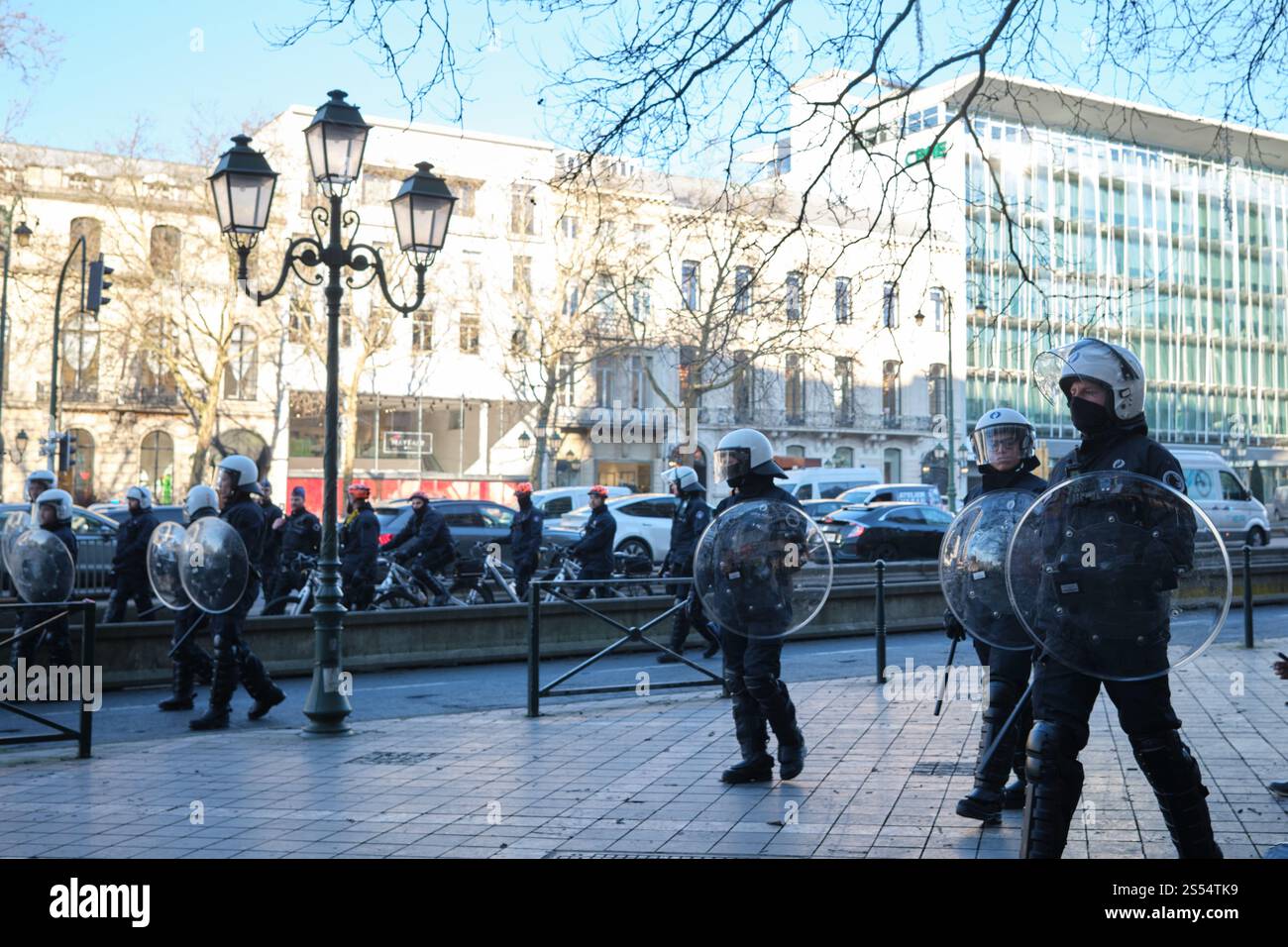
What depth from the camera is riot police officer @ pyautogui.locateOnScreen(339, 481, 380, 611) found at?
624 inches

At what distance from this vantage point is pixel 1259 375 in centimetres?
7250

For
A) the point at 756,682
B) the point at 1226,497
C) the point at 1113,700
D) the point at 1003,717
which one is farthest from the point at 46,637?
the point at 1226,497

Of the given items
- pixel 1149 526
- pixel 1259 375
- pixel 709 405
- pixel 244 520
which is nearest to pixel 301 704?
pixel 244 520

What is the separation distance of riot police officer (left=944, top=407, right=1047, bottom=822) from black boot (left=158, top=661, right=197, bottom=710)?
674 centimetres

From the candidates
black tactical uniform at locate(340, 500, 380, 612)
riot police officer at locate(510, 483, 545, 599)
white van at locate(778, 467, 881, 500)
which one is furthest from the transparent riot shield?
white van at locate(778, 467, 881, 500)

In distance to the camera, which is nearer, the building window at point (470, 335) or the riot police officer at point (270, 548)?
the riot police officer at point (270, 548)

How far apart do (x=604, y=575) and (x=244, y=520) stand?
759 centimetres

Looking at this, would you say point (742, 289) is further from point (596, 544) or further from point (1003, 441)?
point (596, 544)

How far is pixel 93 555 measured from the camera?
58.0 feet

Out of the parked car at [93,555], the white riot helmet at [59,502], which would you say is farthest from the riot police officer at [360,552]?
the white riot helmet at [59,502]

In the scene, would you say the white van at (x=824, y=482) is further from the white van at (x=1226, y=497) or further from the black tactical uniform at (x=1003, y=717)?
the black tactical uniform at (x=1003, y=717)

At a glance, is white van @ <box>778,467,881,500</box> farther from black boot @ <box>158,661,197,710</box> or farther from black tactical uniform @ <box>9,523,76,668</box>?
black tactical uniform @ <box>9,523,76,668</box>

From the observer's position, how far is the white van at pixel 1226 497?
118ft
